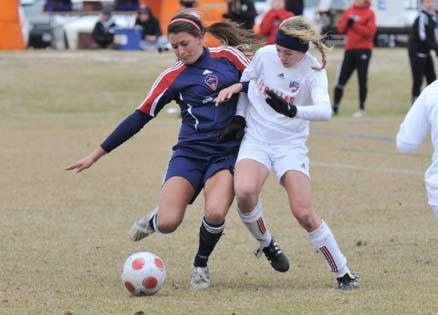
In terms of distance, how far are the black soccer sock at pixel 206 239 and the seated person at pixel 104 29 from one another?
69.6 feet

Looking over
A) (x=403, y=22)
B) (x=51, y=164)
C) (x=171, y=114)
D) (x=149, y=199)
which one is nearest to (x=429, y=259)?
(x=149, y=199)

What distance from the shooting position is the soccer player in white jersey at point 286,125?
6.93 meters

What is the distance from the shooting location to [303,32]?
698cm

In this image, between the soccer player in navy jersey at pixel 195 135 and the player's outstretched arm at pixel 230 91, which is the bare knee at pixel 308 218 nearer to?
the soccer player in navy jersey at pixel 195 135

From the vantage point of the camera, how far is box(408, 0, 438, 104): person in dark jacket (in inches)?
780

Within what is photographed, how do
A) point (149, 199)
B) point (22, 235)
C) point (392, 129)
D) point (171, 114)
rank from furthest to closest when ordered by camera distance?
point (171, 114) < point (392, 129) < point (149, 199) < point (22, 235)

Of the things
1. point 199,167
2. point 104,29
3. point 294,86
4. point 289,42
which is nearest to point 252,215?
point 199,167

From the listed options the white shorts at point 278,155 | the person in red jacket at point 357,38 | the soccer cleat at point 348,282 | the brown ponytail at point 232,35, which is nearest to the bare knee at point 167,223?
the white shorts at point 278,155

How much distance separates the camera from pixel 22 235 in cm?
909

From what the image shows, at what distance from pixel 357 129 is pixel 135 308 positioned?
1219 cm

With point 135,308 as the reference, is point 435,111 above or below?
above

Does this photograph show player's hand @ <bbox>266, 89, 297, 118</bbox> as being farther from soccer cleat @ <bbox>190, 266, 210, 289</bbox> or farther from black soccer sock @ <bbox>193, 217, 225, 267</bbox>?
soccer cleat @ <bbox>190, 266, 210, 289</bbox>

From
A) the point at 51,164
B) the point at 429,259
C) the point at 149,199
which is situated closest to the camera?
the point at 429,259

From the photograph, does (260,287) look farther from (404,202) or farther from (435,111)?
(404,202)
